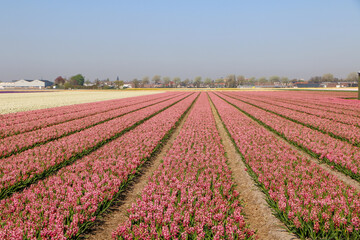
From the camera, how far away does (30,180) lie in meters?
7.02

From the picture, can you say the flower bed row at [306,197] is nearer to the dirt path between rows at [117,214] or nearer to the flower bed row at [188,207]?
the flower bed row at [188,207]

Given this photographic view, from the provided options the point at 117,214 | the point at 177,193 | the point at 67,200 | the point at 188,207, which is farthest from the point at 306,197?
the point at 67,200

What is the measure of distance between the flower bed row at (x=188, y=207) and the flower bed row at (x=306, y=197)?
3.34 feet

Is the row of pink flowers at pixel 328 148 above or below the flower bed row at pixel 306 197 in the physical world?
below

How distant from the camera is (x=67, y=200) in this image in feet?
18.2

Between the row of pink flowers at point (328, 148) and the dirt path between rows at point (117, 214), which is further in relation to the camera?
the row of pink flowers at point (328, 148)

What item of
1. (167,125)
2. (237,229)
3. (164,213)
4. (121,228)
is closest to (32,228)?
(121,228)

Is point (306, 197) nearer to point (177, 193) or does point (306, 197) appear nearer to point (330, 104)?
point (177, 193)

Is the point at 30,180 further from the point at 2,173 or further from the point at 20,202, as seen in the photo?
the point at 20,202

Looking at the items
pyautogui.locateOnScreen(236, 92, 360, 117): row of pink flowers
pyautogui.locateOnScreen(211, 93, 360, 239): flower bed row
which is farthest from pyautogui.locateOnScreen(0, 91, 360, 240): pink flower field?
pyautogui.locateOnScreen(236, 92, 360, 117): row of pink flowers

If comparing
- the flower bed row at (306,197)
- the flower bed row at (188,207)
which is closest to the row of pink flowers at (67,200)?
the flower bed row at (188,207)

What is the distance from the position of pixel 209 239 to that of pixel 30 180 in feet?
19.6

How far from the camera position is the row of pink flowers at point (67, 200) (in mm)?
4371

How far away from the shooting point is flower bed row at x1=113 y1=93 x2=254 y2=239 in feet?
14.3
